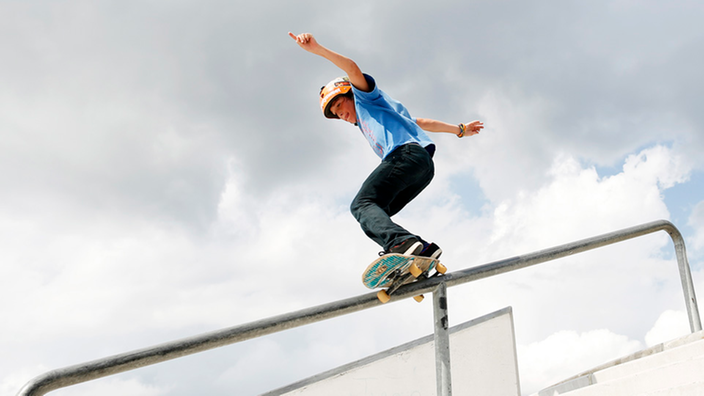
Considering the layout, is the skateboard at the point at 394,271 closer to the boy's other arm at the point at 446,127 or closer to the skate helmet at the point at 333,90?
the skate helmet at the point at 333,90

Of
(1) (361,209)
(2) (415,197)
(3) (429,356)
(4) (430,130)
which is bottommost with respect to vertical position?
(3) (429,356)

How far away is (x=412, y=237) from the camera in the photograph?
9.02 feet

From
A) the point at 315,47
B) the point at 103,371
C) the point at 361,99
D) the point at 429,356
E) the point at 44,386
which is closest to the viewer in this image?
the point at 44,386

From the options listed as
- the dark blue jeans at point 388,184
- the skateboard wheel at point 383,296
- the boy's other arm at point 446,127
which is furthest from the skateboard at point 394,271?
the boy's other arm at point 446,127

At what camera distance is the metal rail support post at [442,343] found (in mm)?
2283

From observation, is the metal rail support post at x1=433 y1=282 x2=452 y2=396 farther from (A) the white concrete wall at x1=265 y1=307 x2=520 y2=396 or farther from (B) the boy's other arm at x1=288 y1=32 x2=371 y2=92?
(B) the boy's other arm at x1=288 y1=32 x2=371 y2=92

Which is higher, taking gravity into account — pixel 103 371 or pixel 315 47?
pixel 315 47

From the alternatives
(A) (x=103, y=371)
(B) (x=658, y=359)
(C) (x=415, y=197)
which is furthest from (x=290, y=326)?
(B) (x=658, y=359)

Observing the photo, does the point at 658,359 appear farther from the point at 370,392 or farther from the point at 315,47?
the point at 315,47

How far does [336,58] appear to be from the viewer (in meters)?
3.07

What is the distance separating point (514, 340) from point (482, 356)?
0.43 meters

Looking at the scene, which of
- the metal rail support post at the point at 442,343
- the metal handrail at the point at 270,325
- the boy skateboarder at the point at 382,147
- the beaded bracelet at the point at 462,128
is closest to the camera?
the metal handrail at the point at 270,325

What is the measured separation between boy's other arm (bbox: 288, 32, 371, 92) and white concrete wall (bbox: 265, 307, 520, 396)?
6.70 feet

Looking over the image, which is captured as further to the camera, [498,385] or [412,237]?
[498,385]
